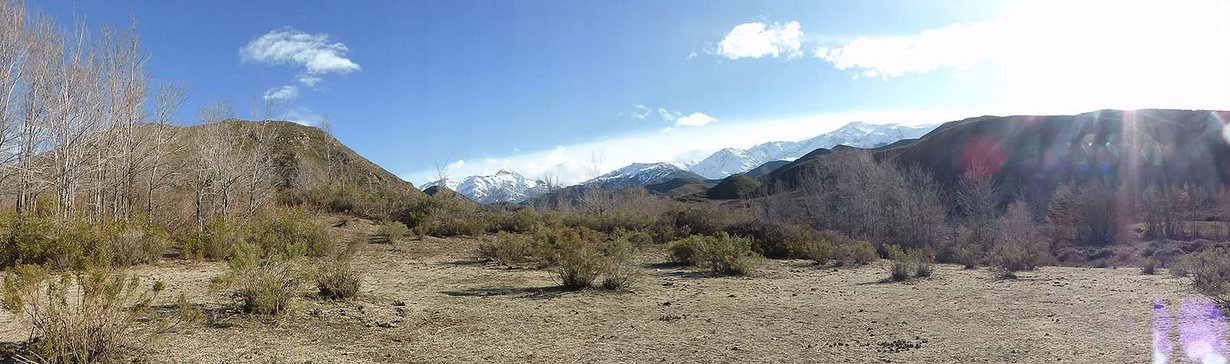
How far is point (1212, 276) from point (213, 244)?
16.6 meters

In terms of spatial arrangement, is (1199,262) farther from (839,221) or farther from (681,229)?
(839,221)

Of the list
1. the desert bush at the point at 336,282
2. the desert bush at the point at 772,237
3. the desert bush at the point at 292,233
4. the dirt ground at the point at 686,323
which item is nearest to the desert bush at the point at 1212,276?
the dirt ground at the point at 686,323

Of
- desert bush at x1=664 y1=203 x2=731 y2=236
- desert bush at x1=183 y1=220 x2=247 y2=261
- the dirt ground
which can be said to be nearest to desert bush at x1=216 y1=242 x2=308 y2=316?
the dirt ground

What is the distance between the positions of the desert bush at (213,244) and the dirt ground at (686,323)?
186 centimetres

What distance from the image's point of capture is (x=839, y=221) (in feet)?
133

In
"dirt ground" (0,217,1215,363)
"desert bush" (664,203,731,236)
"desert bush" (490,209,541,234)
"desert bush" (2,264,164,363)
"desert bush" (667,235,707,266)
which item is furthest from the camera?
"desert bush" (490,209,541,234)

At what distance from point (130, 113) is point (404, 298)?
1514cm

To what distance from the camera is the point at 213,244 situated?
1195cm

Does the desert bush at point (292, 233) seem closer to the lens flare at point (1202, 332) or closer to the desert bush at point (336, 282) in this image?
the desert bush at point (336, 282)

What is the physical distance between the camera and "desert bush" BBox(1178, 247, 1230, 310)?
6137 millimetres

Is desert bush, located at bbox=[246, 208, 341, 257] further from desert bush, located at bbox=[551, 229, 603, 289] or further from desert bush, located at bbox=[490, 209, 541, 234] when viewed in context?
desert bush, located at bbox=[490, 209, 541, 234]

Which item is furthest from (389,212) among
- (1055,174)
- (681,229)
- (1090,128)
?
(1090,128)

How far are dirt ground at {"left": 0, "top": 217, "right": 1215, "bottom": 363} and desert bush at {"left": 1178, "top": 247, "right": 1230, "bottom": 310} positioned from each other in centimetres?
32

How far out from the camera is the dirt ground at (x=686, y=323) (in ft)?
15.9
